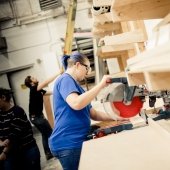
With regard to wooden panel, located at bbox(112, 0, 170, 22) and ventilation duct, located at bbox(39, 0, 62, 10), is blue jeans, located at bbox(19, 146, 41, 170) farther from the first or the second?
ventilation duct, located at bbox(39, 0, 62, 10)

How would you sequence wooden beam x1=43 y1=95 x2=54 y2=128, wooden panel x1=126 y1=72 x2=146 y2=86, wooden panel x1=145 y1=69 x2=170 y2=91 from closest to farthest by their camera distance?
wooden panel x1=145 y1=69 x2=170 y2=91 → wooden panel x1=126 y1=72 x2=146 y2=86 → wooden beam x1=43 y1=95 x2=54 y2=128

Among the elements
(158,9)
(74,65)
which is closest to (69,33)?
(74,65)

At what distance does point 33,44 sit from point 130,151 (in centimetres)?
662

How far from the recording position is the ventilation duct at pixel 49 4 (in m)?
7.28

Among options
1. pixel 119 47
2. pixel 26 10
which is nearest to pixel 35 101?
pixel 119 47

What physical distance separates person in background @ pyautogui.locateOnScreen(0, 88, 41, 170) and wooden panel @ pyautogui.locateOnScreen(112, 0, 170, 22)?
222 cm

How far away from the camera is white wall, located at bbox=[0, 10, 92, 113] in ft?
25.6

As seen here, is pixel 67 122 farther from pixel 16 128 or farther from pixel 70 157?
pixel 16 128

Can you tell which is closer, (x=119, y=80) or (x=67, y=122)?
(x=119, y=80)

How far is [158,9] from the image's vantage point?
1.42m

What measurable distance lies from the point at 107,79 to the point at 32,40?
20.4 feet

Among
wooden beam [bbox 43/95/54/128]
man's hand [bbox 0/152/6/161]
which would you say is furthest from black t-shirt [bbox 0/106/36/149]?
wooden beam [bbox 43/95/54/128]

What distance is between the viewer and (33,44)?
7.98m

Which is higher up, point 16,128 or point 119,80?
point 119,80
